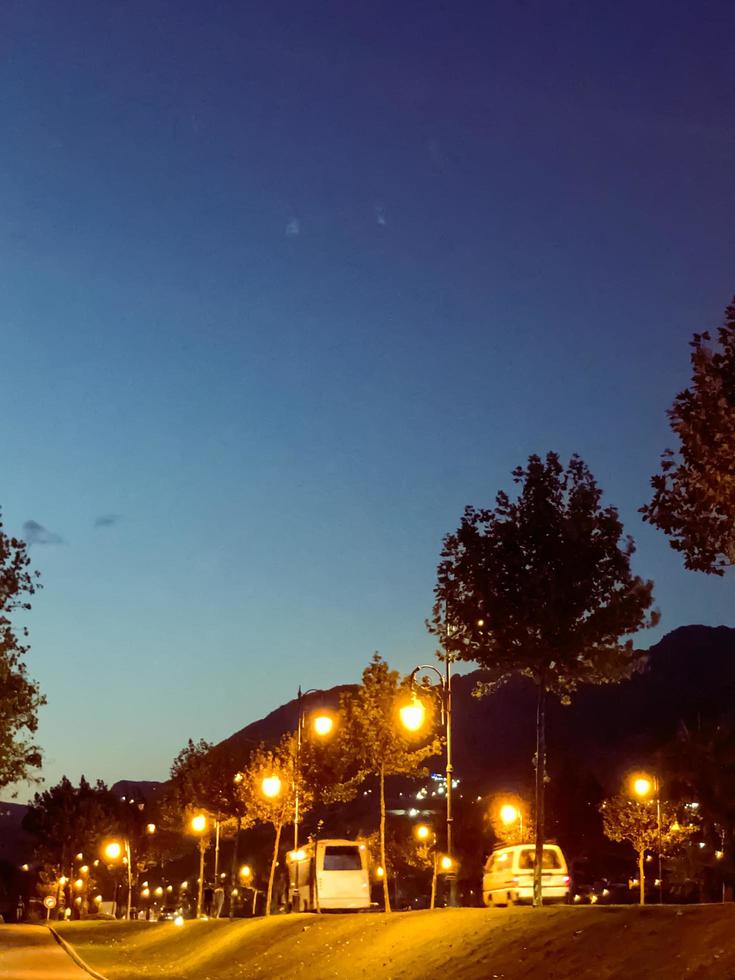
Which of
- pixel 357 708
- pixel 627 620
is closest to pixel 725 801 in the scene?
pixel 357 708

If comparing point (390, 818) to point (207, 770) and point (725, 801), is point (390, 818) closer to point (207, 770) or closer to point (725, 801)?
point (207, 770)

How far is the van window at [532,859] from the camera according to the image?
4062cm

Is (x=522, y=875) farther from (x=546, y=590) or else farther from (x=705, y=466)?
(x=705, y=466)

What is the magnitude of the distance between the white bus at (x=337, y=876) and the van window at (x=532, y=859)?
39.6 feet

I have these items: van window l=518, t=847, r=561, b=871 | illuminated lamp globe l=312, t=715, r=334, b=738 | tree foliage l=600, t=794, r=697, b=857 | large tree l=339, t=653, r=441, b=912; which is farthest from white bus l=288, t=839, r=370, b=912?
tree foliage l=600, t=794, r=697, b=857

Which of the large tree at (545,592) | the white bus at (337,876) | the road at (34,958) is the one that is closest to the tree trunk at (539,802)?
the large tree at (545,592)

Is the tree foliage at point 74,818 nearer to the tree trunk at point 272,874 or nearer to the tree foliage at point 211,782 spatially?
the tree foliage at point 211,782

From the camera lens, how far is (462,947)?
23.8 meters

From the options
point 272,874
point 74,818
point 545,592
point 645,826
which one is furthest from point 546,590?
point 74,818

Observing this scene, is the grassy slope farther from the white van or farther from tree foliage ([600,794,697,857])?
tree foliage ([600,794,697,857])

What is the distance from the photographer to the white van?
40.2m

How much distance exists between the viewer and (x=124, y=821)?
12988 centimetres

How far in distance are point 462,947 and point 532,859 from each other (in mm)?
18423

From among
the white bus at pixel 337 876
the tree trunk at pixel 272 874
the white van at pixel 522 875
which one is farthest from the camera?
the tree trunk at pixel 272 874
